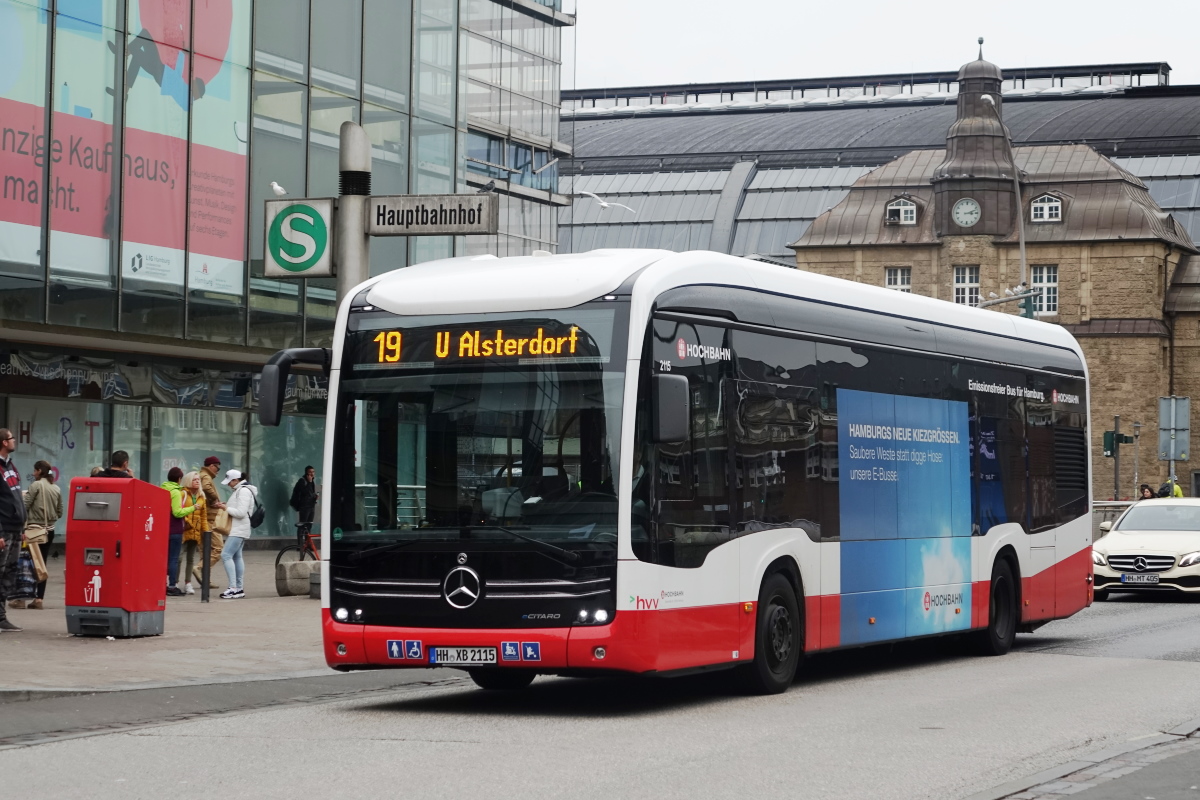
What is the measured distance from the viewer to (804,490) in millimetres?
13133

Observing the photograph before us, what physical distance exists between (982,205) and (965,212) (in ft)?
2.72

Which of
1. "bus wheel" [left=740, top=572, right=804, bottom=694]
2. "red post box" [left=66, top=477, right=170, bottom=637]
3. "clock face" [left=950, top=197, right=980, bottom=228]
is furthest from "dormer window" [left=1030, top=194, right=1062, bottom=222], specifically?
"bus wheel" [left=740, top=572, right=804, bottom=694]

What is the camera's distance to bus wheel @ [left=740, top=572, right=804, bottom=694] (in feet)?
40.9

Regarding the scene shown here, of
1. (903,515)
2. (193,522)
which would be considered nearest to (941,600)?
(903,515)

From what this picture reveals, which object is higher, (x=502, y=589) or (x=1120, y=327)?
(x=1120, y=327)

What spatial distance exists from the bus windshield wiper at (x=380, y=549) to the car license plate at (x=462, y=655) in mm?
667

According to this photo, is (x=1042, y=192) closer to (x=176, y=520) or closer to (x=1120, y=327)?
(x=1120, y=327)

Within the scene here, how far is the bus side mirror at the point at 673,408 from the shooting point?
10977 millimetres

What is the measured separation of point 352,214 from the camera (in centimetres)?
1658

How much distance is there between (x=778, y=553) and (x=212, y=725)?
3.95 meters

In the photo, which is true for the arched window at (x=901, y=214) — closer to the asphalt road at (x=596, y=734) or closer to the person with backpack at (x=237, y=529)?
the person with backpack at (x=237, y=529)

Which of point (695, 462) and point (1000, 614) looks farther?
point (1000, 614)

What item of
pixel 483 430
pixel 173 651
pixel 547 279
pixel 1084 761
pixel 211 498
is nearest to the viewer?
pixel 1084 761

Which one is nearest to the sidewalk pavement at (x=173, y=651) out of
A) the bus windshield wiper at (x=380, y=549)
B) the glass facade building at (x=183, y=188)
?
the bus windshield wiper at (x=380, y=549)
